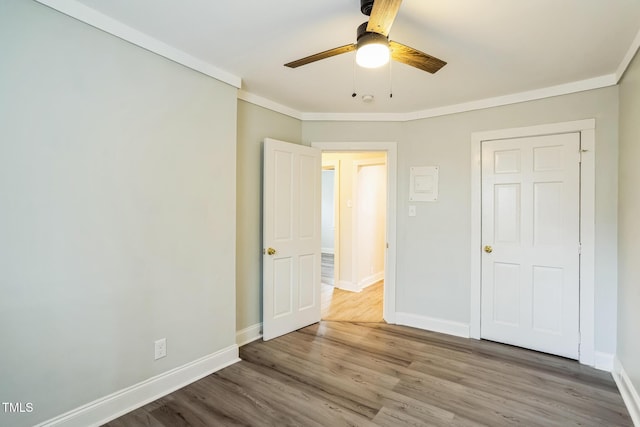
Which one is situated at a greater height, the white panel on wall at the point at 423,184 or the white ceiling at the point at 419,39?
the white ceiling at the point at 419,39

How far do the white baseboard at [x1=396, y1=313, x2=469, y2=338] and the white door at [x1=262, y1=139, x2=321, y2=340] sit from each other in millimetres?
1004

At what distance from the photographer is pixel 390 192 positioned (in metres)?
3.68

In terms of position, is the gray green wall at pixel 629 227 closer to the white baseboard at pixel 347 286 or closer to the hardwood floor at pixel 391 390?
the hardwood floor at pixel 391 390

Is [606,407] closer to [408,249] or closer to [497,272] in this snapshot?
[497,272]

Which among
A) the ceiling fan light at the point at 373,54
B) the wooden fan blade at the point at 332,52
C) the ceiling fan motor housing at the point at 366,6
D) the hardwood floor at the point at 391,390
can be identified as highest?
the ceiling fan motor housing at the point at 366,6

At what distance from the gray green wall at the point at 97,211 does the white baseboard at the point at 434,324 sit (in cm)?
209

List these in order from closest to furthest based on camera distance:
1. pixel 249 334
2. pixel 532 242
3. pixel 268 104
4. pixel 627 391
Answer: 1. pixel 627 391
2. pixel 532 242
3. pixel 249 334
4. pixel 268 104

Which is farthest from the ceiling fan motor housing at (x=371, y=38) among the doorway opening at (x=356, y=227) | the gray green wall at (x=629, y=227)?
the doorway opening at (x=356, y=227)

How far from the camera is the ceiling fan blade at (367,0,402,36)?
1.42 metres

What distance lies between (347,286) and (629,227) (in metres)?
3.61

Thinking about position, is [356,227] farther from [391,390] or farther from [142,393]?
[142,393]

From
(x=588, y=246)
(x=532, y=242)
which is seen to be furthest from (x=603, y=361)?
(x=532, y=242)

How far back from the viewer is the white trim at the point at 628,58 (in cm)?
203

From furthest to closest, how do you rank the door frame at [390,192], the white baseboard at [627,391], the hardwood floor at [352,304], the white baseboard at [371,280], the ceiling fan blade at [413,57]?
the white baseboard at [371,280] < the hardwood floor at [352,304] < the door frame at [390,192] < the white baseboard at [627,391] < the ceiling fan blade at [413,57]
